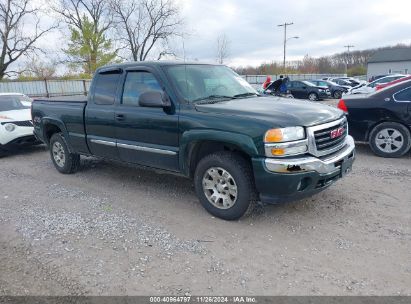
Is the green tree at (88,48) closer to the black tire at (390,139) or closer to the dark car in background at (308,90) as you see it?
the dark car in background at (308,90)

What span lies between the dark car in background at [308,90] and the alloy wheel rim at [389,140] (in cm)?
1859

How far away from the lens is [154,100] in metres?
4.24

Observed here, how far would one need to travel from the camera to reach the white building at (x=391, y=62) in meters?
66.4

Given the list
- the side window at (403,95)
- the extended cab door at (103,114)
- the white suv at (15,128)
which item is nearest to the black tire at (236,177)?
the extended cab door at (103,114)

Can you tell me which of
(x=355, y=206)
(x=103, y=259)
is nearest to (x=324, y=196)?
(x=355, y=206)

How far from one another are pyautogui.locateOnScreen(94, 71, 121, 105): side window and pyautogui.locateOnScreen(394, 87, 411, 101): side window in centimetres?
523

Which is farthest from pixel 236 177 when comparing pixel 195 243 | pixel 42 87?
pixel 42 87

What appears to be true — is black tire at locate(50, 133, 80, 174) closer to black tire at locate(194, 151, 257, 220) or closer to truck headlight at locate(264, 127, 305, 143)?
black tire at locate(194, 151, 257, 220)

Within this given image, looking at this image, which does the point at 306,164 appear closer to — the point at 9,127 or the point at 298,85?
the point at 9,127

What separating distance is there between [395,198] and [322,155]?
160 centimetres

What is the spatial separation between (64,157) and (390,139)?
628 cm

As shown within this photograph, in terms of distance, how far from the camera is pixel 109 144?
17.1 ft

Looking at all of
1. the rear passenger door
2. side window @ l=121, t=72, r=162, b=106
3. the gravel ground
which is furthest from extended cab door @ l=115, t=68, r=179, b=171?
the rear passenger door

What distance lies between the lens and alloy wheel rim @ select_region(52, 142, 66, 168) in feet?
21.1
